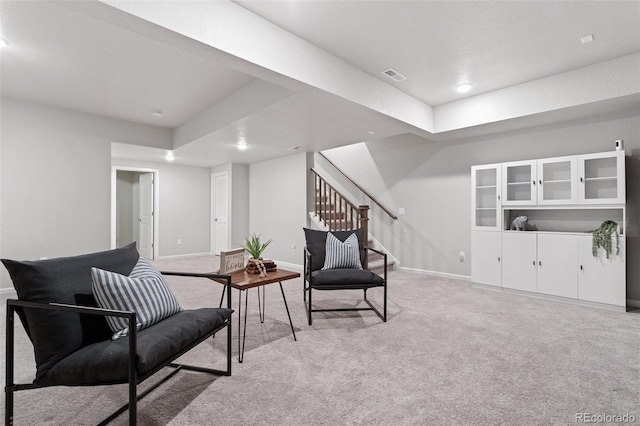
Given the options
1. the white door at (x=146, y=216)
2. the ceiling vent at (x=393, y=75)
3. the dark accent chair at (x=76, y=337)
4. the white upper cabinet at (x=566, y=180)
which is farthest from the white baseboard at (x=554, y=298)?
the white door at (x=146, y=216)

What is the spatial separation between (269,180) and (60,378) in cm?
595

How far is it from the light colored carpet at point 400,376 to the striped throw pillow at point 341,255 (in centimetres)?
52

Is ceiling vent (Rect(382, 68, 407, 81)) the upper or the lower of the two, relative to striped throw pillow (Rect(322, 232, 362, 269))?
upper

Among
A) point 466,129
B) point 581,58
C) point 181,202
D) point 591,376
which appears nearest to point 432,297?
point 591,376

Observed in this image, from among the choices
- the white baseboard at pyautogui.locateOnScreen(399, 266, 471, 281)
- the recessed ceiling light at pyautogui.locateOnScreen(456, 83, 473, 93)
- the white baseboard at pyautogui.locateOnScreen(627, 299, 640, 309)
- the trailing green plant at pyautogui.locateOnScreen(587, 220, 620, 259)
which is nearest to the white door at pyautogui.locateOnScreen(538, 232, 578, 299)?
the trailing green plant at pyautogui.locateOnScreen(587, 220, 620, 259)

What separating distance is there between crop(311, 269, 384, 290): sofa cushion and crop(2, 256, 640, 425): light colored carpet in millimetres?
374

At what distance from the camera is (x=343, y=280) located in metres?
3.01

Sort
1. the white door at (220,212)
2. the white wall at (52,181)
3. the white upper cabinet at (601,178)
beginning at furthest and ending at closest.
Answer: the white door at (220,212) → the white wall at (52,181) → the white upper cabinet at (601,178)

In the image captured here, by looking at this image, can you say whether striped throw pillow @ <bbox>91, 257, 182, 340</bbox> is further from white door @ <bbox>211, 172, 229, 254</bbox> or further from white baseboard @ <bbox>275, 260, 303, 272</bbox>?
white door @ <bbox>211, 172, 229, 254</bbox>

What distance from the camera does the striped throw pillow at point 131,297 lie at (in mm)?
1587

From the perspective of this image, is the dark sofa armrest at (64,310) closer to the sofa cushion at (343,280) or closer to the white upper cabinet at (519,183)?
the sofa cushion at (343,280)

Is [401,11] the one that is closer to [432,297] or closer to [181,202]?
[432,297]

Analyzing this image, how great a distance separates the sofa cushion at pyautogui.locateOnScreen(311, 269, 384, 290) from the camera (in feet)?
9.87

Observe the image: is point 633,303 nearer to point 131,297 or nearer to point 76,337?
point 131,297
